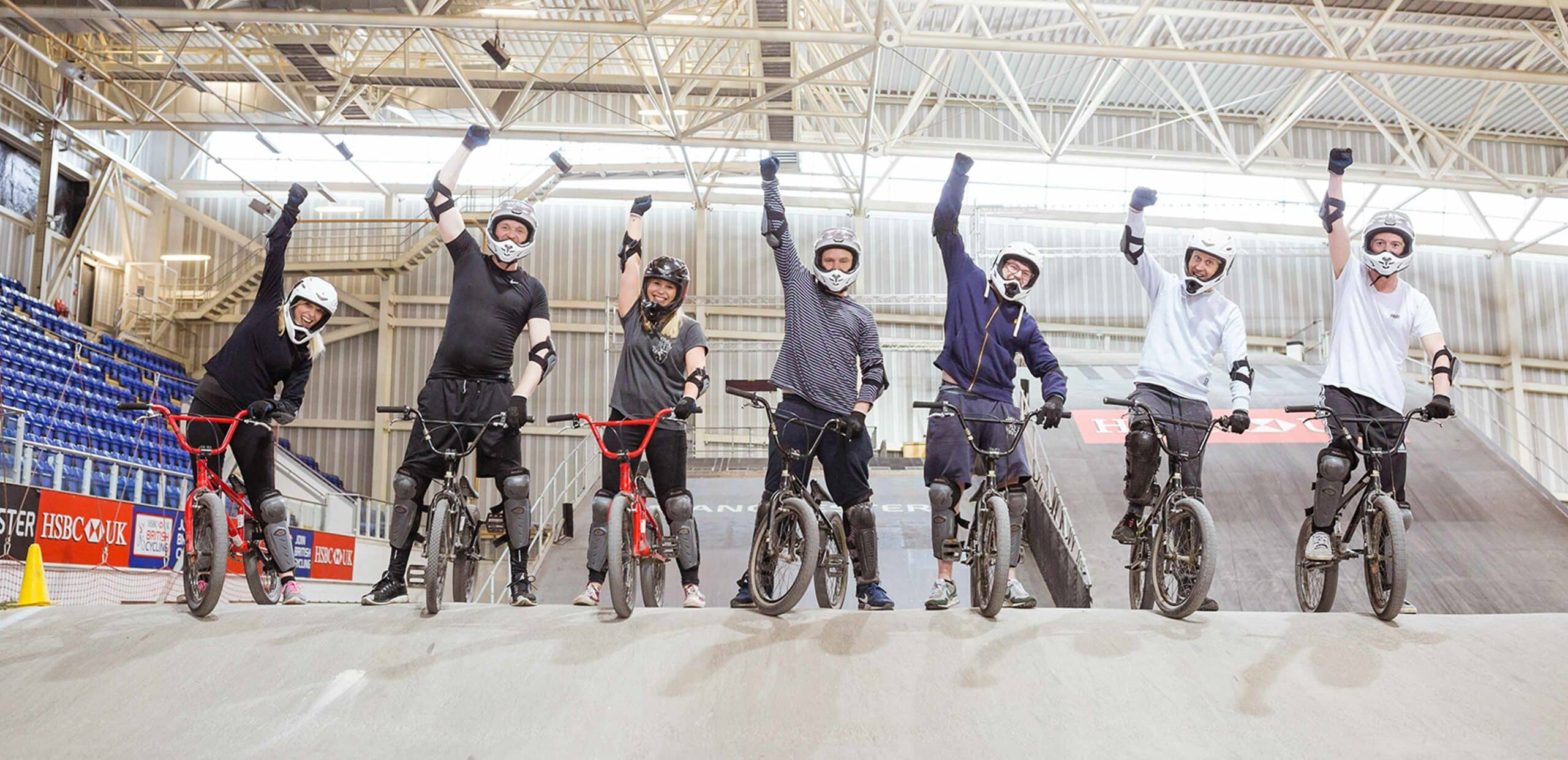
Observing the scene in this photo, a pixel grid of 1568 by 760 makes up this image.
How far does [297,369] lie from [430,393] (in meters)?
1.19

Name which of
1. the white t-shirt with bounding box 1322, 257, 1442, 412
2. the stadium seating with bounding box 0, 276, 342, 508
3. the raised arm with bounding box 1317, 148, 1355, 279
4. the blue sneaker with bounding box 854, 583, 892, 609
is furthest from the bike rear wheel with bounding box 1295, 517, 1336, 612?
the stadium seating with bounding box 0, 276, 342, 508

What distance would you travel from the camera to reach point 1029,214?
78.2ft

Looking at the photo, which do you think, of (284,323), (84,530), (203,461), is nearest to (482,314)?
(284,323)

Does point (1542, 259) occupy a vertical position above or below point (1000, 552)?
above

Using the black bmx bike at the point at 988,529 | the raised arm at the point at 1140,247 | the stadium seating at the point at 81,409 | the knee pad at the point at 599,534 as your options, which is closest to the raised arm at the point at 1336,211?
the raised arm at the point at 1140,247

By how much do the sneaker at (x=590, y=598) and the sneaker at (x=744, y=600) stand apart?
0.74 meters

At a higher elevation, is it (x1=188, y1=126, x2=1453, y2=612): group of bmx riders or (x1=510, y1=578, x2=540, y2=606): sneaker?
(x1=188, y1=126, x2=1453, y2=612): group of bmx riders

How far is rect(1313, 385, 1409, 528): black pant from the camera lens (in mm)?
6004

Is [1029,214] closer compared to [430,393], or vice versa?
[430,393]

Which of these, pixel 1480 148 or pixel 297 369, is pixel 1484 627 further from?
pixel 1480 148

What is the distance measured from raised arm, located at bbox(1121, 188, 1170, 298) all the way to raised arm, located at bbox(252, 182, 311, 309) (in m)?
4.57

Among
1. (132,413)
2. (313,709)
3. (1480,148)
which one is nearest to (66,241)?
(132,413)

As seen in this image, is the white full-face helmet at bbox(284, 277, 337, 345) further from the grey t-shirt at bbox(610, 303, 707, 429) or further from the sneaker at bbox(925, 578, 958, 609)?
the sneaker at bbox(925, 578, 958, 609)

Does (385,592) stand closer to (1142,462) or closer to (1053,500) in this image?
(1142,462)
